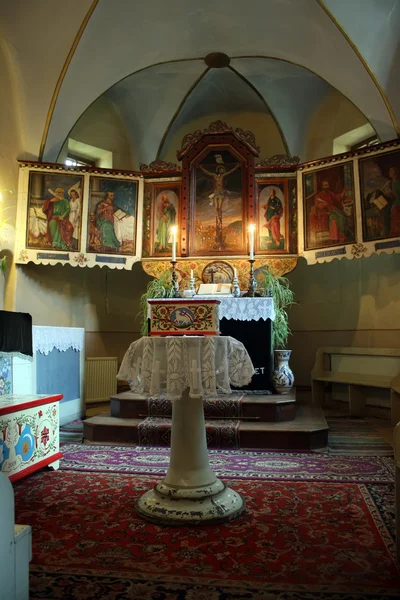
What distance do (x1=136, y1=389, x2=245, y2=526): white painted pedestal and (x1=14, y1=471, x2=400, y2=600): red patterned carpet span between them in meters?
0.08

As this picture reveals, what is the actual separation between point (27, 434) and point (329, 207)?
18.1 feet

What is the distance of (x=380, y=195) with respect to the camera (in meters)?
6.91

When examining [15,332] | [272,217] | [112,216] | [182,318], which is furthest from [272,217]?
[182,318]

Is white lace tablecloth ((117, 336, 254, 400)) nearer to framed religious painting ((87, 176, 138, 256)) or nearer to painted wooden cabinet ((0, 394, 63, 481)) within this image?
painted wooden cabinet ((0, 394, 63, 481))

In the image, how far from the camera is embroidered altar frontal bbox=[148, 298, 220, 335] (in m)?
3.18

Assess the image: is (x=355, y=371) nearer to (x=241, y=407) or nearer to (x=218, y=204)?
(x=241, y=407)

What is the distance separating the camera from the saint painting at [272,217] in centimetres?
760

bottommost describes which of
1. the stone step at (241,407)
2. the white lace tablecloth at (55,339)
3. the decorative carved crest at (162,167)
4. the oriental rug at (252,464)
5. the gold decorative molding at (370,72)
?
the oriental rug at (252,464)

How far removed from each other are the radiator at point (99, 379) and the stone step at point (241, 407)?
6.81 ft

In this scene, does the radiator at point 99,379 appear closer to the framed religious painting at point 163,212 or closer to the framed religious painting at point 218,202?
the framed religious painting at point 163,212

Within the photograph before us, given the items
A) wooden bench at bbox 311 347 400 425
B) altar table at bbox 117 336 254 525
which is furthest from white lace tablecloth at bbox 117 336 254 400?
wooden bench at bbox 311 347 400 425

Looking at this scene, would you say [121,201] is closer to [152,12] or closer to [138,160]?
[138,160]

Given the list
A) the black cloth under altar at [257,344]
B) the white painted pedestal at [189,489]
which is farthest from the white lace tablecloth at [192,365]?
the black cloth under altar at [257,344]

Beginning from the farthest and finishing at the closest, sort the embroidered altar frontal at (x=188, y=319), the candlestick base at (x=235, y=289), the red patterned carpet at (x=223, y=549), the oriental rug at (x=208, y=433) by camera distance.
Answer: the candlestick base at (x=235, y=289), the oriental rug at (x=208, y=433), the embroidered altar frontal at (x=188, y=319), the red patterned carpet at (x=223, y=549)
